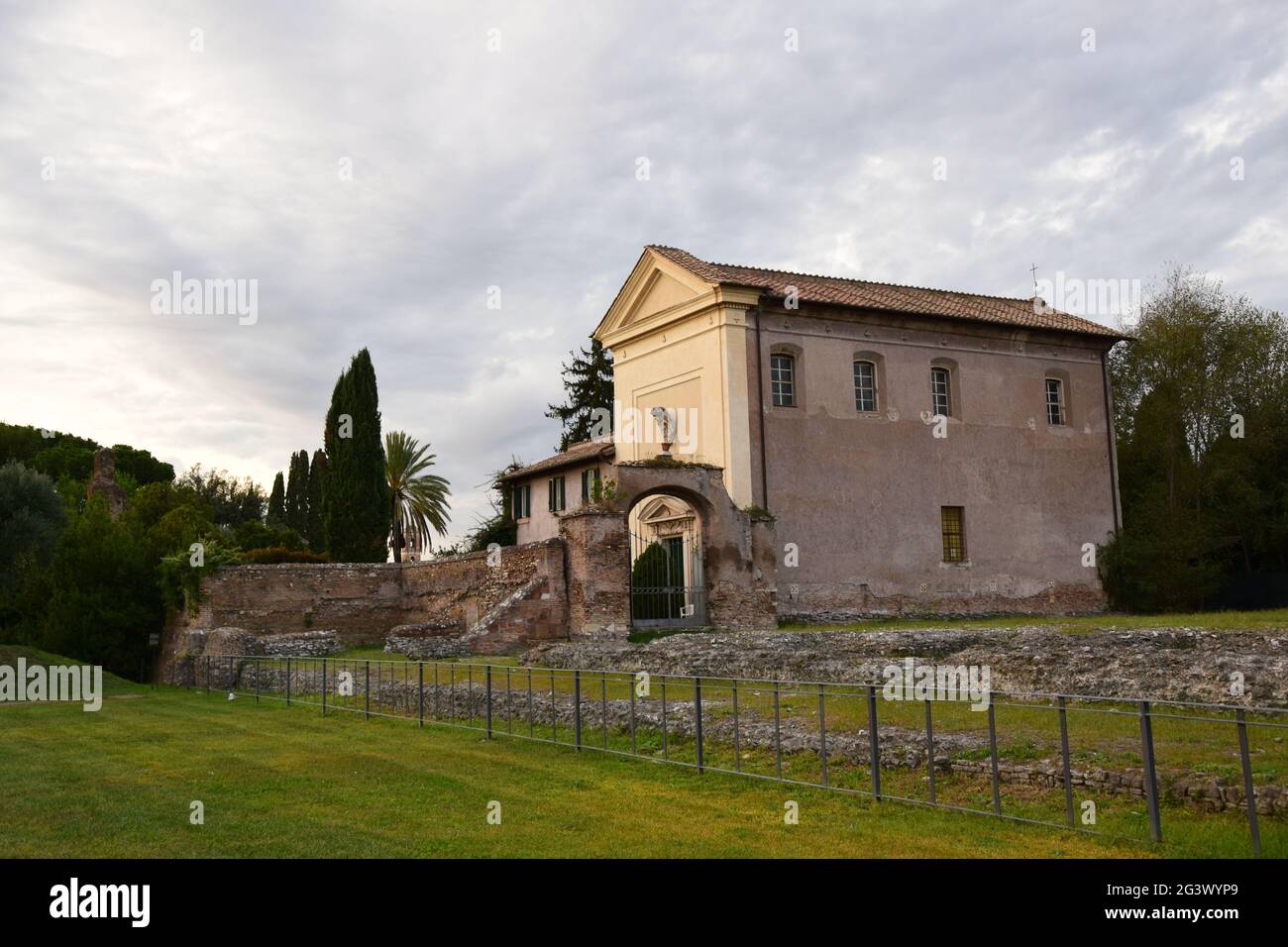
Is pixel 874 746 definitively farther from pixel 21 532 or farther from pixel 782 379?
pixel 21 532

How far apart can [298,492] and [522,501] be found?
28208mm

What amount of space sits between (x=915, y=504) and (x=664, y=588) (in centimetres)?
980

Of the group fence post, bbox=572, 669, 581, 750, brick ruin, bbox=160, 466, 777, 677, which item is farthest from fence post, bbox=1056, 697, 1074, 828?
brick ruin, bbox=160, 466, 777, 677

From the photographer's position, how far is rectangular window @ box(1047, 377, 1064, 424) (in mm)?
37719

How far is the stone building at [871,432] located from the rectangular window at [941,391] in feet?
0.23

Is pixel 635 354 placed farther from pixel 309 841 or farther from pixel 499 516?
pixel 309 841

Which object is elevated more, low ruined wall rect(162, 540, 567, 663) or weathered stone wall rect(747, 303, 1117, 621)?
weathered stone wall rect(747, 303, 1117, 621)

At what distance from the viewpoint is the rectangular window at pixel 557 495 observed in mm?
43688

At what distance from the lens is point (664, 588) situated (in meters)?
28.6

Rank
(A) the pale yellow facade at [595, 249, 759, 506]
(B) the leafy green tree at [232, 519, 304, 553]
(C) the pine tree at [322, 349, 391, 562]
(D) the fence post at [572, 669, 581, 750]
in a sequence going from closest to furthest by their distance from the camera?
(D) the fence post at [572, 669, 581, 750] < (A) the pale yellow facade at [595, 249, 759, 506] < (C) the pine tree at [322, 349, 391, 562] < (B) the leafy green tree at [232, 519, 304, 553]

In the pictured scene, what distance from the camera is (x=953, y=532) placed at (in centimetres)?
3500

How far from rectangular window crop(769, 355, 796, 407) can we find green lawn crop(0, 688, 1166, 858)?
19146mm

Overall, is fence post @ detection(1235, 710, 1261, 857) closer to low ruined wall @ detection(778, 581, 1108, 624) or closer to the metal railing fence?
the metal railing fence
